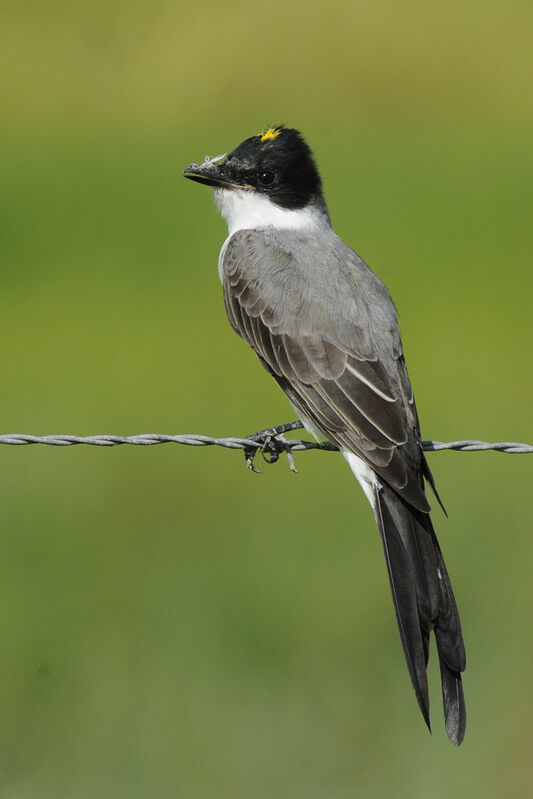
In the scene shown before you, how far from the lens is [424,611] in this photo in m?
4.52

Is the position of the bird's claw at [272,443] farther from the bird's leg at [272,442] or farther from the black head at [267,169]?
the black head at [267,169]

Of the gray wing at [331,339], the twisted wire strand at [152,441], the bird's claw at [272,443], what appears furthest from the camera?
the bird's claw at [272,443]

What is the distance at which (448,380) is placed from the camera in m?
9.26

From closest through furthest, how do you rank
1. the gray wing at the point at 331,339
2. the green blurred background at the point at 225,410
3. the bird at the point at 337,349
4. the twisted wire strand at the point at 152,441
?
the twisted wire strand at the point at 152,441 → the bird at the point at 337,349 → the gray wing at the point at 331,339 → the green blurred background at the point at 225,410

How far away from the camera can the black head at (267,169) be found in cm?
610

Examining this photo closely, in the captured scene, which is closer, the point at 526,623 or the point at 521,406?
the point at 526,623

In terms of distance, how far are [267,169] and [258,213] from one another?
210mm

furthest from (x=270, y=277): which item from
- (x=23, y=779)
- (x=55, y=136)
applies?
(x=55, y=136)

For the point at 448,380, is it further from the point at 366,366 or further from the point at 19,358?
the point at 366,366

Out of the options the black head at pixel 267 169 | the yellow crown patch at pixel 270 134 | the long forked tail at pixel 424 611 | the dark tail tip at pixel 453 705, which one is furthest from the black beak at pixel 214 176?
the dark tail tip at pixel 453 705

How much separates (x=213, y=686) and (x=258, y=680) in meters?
0.22

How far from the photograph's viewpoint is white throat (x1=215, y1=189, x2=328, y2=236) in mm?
6148

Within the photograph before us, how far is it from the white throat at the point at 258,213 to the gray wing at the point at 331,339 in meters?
0.12

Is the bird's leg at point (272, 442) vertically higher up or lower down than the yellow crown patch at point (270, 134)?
lower down
